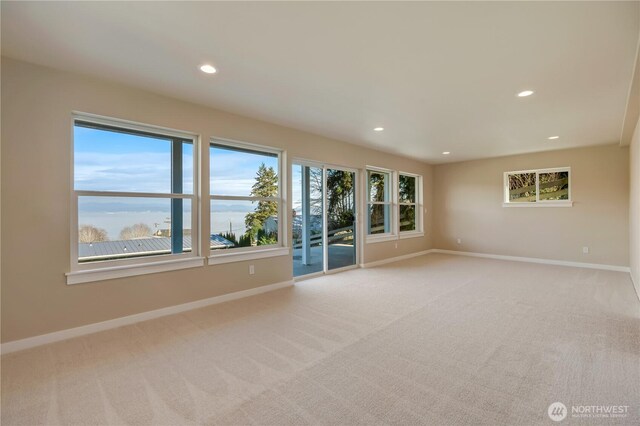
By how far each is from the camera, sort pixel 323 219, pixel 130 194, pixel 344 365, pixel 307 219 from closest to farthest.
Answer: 1. pixel 344 365
2. pixel 130 194
3. pixel 307 219
4. pixel 323 219

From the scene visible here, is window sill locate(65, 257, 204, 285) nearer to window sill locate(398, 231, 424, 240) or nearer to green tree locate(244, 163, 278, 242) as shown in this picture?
green tree locate(244, 163, 278, 242)

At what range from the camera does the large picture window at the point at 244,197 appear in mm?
3901

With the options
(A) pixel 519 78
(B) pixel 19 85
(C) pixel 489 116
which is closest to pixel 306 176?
(C) pixel 489 116

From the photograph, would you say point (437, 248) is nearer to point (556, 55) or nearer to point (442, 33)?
point (556, 55)

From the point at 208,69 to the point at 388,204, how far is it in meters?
5.10

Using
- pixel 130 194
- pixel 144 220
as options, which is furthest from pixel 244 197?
pixel 130 194

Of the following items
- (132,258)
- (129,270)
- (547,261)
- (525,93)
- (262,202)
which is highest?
(525,93)

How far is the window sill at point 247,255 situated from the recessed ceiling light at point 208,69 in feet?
7.03

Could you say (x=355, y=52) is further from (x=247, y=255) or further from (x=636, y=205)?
(x=636, y=205)

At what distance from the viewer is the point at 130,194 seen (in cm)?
321

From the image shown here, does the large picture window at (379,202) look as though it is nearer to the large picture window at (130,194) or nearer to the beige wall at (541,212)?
the beige wall at (541,212)

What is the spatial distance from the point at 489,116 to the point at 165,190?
14.2 feet

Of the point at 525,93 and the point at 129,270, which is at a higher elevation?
the point at 525,93

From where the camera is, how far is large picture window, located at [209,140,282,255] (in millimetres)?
3901
